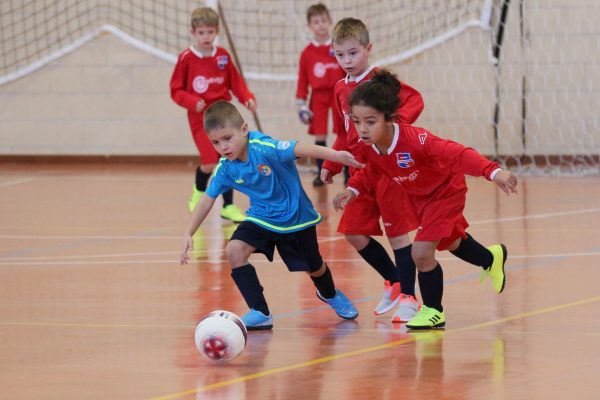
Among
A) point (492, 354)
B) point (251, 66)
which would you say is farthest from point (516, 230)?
point (251, 66)

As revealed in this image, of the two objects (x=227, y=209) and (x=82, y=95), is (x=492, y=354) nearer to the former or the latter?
(x=227, y=209)

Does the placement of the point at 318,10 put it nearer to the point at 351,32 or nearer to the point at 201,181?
the point at 201,181

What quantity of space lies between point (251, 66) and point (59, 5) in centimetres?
230

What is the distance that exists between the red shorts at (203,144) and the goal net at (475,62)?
3476 mm

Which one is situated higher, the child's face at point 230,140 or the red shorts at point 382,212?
the child's face at point 230,140

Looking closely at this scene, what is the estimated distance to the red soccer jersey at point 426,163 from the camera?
4.70 m

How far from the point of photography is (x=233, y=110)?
4973 millimetres

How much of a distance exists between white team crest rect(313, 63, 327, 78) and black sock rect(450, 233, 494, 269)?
19.9 feet

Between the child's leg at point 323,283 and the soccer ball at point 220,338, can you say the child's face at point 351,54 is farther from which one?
the soccer ball at point 220,338

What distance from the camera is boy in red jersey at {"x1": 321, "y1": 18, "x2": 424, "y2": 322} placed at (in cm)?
526

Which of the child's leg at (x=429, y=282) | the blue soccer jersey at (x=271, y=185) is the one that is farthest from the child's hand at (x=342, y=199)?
the child's leg at (x=429, y=282)

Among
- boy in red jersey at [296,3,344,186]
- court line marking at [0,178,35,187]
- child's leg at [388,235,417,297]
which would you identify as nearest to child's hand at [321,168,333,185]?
child's leg at [388,235,417,297]

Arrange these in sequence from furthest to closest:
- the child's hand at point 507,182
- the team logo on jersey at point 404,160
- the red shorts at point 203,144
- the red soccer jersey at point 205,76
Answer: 1. the red soccer jersey at point 205,76
2. the red shorts at point 203,144
3. the team logo on jersey at point 404,160
4. the child's hand at point 507,182

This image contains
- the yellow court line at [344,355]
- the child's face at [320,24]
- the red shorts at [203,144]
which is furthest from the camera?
the child's face at [320,24]
